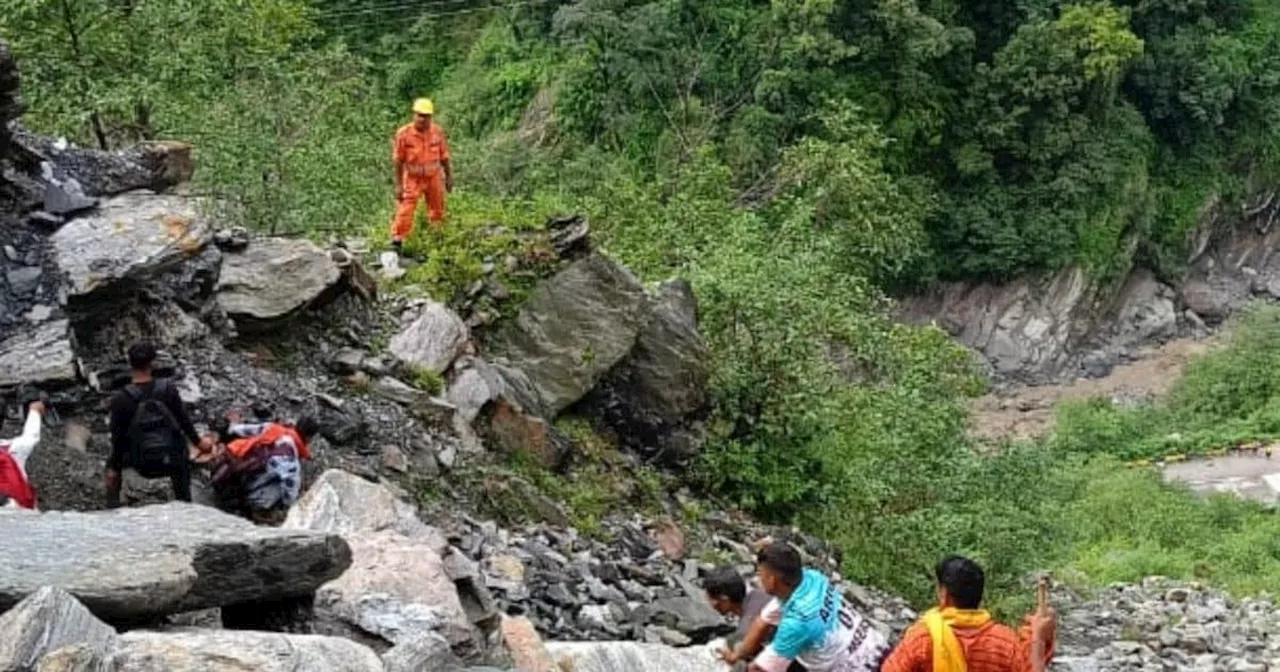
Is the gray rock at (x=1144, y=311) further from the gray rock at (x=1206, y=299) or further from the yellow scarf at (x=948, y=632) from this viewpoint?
the yellow scarf at (x=948, y=632)

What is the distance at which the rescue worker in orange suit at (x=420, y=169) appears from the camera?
46.2 feet

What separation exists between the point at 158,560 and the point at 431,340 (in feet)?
22.6

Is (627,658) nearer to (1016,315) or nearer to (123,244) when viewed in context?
(123,244)

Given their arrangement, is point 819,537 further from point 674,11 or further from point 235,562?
point 674,11

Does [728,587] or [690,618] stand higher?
[728,587]

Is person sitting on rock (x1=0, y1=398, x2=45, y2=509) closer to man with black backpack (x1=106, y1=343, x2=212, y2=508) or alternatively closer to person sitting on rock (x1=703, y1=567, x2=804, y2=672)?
man with black backpack (x1=106, y1=343, x2=212, y2=508)

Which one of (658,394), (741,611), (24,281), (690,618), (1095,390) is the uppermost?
(741,611)

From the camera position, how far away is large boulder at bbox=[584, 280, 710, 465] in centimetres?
1490

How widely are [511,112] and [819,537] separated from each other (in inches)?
1359

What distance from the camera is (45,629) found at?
557cm

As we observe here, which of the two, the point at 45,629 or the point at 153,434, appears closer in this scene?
the point at 45,629

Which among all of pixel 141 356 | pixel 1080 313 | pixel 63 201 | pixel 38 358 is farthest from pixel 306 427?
pixel 1080 313

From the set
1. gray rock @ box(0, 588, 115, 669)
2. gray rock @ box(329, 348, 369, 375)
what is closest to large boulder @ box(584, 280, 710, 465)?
gray rock @ box(329, 348, 369, 375)

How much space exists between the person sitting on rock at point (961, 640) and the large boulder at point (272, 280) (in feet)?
25.2
